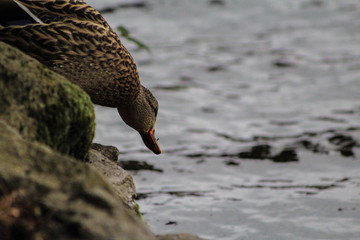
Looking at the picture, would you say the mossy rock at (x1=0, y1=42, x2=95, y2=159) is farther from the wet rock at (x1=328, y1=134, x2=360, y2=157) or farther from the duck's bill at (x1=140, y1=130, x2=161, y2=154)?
the wet rock at (x1=328, y1=134, x2=360, y2=157)

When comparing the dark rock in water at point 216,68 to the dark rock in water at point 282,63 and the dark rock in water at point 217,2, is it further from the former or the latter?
the dark rock in water at point 217,2

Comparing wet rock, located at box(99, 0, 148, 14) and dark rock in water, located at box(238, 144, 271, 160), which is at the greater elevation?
wet rock, located at box(99, 0, 148, 14)

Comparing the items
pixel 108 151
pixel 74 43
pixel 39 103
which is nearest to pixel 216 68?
pixel 108 151

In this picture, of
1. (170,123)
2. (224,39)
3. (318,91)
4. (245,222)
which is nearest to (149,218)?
(245,222)

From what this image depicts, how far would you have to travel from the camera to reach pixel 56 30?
4113 millimetres

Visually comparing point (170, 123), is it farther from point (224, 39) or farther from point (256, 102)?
point (224, 39)

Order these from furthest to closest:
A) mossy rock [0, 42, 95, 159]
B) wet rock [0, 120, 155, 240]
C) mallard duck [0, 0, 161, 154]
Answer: mallard duck [0, 0, 161, 154] → mossy rock [0, 42, 95, 159] → wet rock [0, 120, 155, 240]

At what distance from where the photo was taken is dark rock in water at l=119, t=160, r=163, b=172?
25.3 feet

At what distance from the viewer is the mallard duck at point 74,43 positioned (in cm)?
400

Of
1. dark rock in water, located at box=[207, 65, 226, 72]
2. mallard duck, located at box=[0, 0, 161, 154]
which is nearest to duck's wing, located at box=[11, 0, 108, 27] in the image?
mallard duck, located at box=[0, 0, 161, 154]

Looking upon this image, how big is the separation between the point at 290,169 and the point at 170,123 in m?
2.29

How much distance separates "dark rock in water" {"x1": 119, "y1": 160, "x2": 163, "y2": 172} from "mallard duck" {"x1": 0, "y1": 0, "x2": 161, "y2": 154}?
10.1 ft

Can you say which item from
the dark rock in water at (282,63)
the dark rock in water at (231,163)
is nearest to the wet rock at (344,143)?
the dark rock in water at (231,163)

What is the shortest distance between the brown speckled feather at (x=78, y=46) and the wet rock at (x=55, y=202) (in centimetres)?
170
